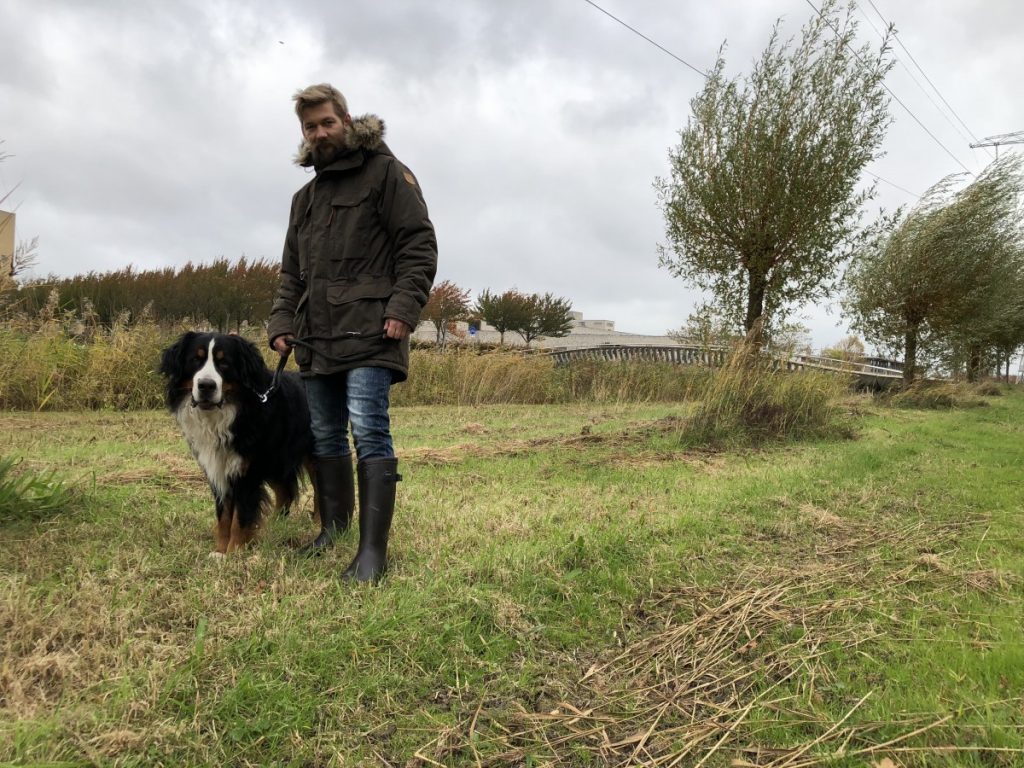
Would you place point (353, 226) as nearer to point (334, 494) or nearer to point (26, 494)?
point (334, 494)

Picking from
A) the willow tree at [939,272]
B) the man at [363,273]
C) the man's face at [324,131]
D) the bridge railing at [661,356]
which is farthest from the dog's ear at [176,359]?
the willow tree at [939,272]

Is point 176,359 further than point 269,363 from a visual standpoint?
No

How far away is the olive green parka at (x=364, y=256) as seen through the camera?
2.72 m

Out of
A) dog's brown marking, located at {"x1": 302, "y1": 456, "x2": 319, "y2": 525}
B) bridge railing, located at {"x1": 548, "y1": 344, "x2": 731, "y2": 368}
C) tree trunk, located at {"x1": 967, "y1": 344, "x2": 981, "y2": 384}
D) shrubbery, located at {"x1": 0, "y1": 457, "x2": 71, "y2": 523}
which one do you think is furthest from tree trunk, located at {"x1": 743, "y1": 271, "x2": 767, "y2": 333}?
tree trunk, located at {"x1": 967, "y1": 344, "x2": 981, "y2": 384}

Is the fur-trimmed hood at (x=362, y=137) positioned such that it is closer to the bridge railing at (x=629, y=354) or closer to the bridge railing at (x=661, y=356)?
the bridge railing at (x=661, y=356)

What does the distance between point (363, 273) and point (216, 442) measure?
3.55 feet

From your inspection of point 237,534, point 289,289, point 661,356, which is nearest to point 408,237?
point 289,289

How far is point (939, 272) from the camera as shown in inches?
570

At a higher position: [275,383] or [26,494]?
[275,383]

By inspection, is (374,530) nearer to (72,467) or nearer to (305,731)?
(305,731)

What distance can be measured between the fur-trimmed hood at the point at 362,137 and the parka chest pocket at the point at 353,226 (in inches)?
7.9

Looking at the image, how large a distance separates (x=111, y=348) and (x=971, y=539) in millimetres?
9825

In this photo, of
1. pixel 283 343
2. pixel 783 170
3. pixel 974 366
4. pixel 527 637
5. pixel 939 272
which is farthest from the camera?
pixel 974 366

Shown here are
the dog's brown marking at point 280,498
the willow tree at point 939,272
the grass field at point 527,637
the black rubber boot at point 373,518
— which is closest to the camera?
the grass field at point 527,637
